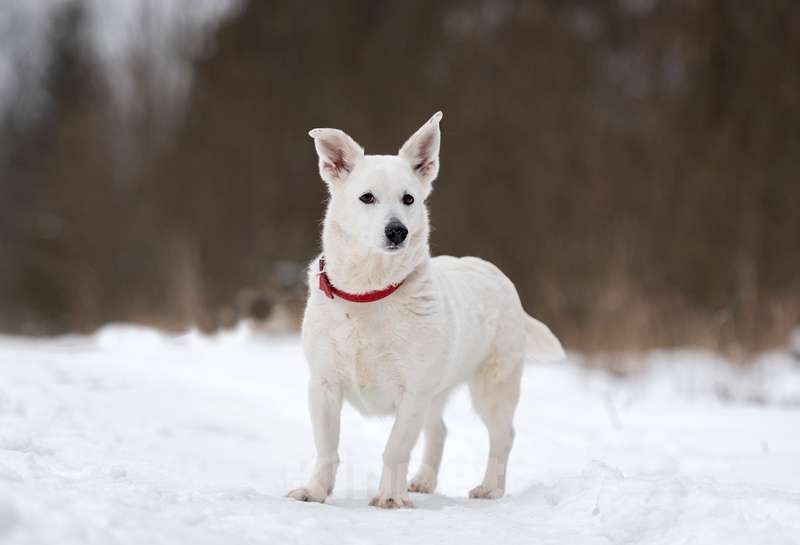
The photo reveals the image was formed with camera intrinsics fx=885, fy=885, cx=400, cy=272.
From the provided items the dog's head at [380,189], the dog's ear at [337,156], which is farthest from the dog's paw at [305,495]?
the dog's ear at [337,156]

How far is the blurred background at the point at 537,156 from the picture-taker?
1178 cm

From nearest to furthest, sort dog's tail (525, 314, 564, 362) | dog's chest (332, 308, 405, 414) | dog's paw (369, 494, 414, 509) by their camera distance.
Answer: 1. dog's paw (369, 494, 414, 509)
2. dog's chest (332, 308, 405, 414)
3. dog's tail (525, 314, 564, 362)

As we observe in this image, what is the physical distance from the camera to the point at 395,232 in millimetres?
4137

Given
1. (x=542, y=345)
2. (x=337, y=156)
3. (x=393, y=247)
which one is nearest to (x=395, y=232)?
(x=393, y=247)

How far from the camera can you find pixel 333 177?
15.2ft

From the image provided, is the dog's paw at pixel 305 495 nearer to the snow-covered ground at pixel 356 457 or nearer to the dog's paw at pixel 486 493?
the snow-covered ground at pixel 356 457

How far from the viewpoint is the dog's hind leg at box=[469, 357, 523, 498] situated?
501 centimetres

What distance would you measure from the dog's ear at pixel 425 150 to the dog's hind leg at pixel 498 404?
46.5 inches

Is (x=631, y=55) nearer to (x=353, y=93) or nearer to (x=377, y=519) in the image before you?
(x=353, y=93)

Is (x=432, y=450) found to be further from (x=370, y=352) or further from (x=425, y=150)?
(x=425, y=150)

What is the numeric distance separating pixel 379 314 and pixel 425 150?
3.43 ft

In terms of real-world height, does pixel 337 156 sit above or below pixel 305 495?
above

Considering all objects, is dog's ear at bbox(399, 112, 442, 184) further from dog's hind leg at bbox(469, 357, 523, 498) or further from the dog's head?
dog's hind leg at bbox(469, 357, 523, 498)

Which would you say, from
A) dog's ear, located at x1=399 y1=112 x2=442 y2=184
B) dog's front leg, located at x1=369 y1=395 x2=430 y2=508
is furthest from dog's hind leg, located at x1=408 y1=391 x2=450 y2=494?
dog's ear, located at x1=399 y1=112 x2=442 y2=184
